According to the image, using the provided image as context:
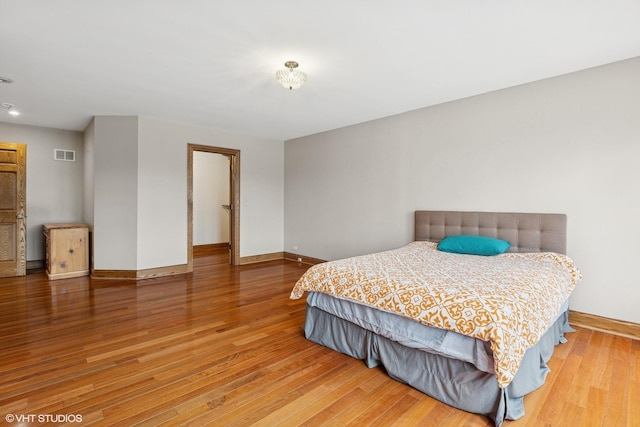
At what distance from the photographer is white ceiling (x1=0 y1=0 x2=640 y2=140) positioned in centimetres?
210

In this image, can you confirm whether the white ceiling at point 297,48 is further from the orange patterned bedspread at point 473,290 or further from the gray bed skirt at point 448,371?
the gray bed skirt at point 448,371

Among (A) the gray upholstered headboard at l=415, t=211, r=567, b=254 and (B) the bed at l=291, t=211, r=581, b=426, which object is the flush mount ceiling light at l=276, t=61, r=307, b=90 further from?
(A) the gray upholstered headboard at l=415, t=211, r=567, b=254

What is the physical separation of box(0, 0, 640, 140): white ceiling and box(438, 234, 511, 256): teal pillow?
66.4 inches

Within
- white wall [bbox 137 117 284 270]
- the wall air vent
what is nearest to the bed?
white wall [bbox 137 117 284 270]

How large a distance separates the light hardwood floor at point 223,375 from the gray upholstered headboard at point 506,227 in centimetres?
91

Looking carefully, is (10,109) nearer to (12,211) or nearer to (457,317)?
(12,211)

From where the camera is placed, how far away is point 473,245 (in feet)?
11.1

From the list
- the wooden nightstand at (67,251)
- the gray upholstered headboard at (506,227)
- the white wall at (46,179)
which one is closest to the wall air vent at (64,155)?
the white wall at (46,179)

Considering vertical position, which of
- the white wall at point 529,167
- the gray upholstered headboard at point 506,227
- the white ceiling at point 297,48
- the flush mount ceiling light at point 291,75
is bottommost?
the gray upholstered headboard at point 506,227

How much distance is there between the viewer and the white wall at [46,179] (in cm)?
529

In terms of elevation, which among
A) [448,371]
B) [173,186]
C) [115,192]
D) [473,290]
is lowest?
[448,371]

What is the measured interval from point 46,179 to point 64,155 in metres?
0.51

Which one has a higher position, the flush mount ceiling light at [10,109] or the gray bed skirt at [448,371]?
the flush mount ceiling light at [10,109]

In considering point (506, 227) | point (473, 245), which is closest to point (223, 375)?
point (473, 245)
